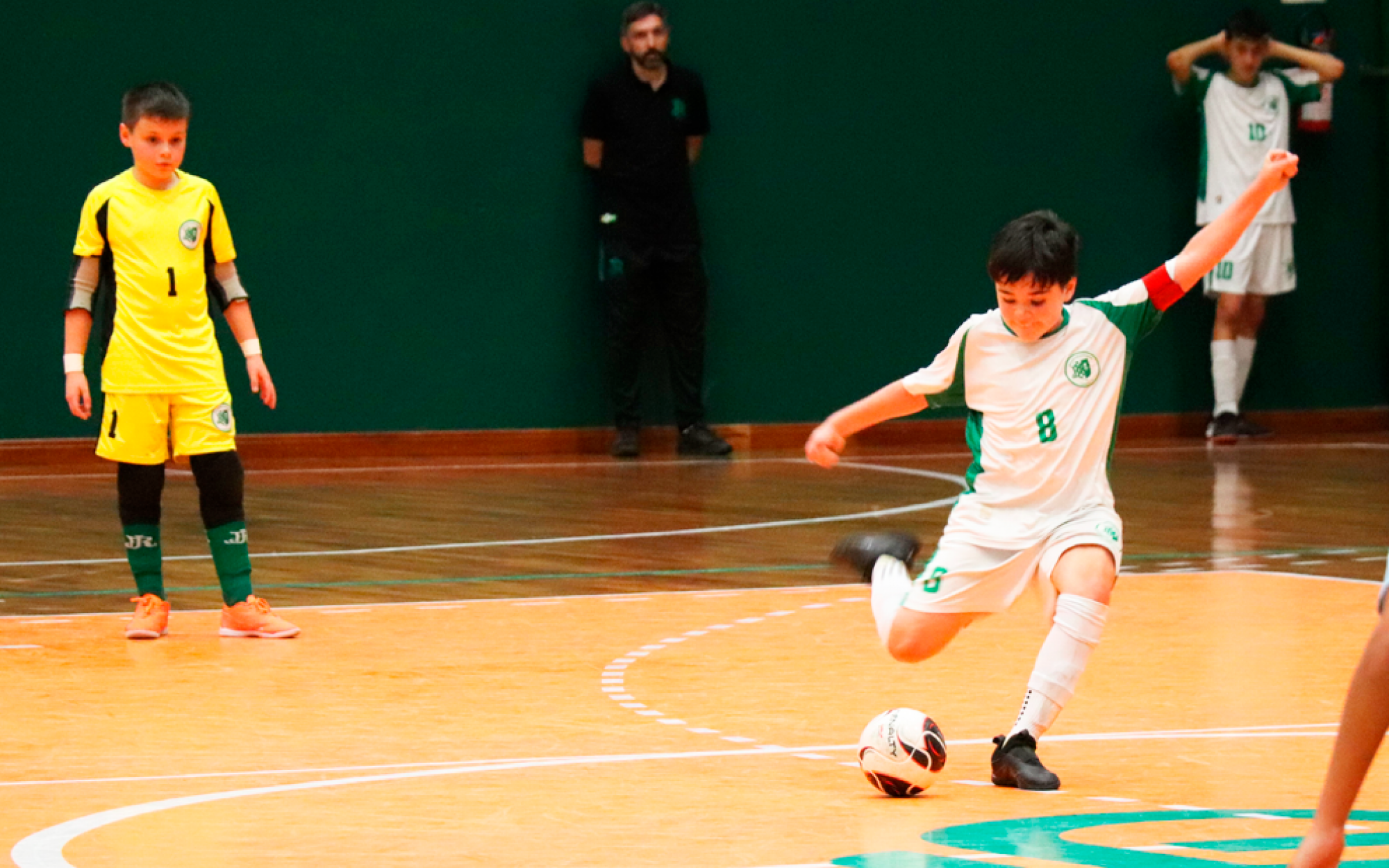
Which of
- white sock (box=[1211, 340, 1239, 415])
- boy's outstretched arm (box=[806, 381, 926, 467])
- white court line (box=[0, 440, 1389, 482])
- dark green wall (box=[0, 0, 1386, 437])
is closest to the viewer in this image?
boy's outstretched arm (box=[806, 381, 926, 467])

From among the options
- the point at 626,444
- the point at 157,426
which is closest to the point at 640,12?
the point at 626,444

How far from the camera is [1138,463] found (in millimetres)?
10492

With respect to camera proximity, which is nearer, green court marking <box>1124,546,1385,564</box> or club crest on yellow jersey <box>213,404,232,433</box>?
club crest on yellow jersey <box>213,404,232,433</box>

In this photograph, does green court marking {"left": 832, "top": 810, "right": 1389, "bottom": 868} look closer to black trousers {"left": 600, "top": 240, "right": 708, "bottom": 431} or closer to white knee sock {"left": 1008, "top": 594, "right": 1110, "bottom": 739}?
white knee sock {"left": 1008, "top": 594, "right": 1110, "bottom": 739}

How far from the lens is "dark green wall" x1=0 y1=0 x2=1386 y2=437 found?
10.8 meters

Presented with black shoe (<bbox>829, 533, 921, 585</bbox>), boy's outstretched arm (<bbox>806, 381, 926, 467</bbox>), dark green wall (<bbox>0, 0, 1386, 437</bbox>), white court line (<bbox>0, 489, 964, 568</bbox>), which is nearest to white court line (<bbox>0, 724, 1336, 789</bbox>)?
black shoe (<bbox>829, 533, 921, 585</bbox>)

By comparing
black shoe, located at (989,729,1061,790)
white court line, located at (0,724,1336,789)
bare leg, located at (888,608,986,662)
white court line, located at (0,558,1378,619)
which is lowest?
white court line, located at (0,558,1378,619)

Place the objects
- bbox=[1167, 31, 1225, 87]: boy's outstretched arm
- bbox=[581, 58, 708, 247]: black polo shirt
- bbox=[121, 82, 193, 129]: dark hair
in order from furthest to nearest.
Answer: bbox=[1167, 31, 1225, 87]: boy's outstretched arm
bbox=[581, 58, 708, 247]: black polo shirt
bbox=[121, 82, 193, 129]: dark hair

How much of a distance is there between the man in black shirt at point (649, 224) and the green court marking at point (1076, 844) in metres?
7.64

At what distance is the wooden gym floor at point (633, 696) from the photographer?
11.1 ft

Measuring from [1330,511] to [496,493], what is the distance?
350 centimetres

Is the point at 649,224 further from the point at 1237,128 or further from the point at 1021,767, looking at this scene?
the point at 1021,767

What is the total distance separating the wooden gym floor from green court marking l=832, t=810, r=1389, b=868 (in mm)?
10

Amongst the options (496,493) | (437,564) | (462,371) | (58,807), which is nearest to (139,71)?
(462,371)
